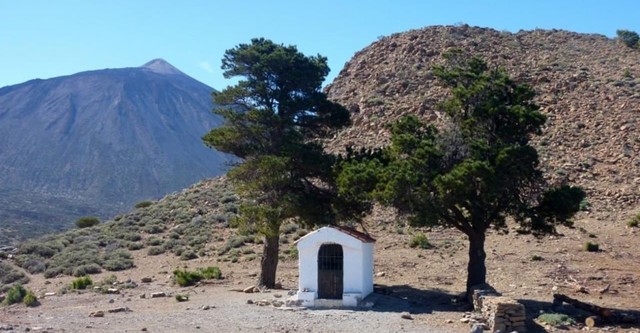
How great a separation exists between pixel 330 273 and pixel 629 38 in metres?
54.0

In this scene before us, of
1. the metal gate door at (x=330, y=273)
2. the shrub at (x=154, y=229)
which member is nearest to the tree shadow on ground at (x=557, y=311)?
the metal gate door at (x=330, y=273)

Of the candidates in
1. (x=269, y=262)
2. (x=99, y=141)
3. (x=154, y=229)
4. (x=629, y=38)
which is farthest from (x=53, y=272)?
(x=99, y=141)

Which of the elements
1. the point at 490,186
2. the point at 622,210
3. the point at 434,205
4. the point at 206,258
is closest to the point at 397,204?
the point at 434,205

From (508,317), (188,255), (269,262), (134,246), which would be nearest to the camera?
(508,317)

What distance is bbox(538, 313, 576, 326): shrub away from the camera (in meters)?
20.3

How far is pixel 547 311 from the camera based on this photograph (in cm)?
2222

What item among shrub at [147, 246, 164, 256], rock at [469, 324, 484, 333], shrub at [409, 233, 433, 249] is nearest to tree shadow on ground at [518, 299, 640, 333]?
rock at [469, 324, 484, 333]

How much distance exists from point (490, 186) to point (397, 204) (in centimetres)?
277

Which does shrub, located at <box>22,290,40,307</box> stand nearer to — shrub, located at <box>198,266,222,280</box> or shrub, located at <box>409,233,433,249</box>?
shrub, located at <box>198,266,222,280</box>

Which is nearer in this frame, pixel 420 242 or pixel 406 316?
pixel 406 316

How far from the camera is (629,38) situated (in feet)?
226

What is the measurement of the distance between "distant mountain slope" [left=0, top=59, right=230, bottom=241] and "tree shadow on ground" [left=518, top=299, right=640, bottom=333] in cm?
5405

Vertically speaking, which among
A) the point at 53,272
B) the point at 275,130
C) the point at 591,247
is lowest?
the point at 53,272

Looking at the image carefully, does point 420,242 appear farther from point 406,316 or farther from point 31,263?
point 31,263
